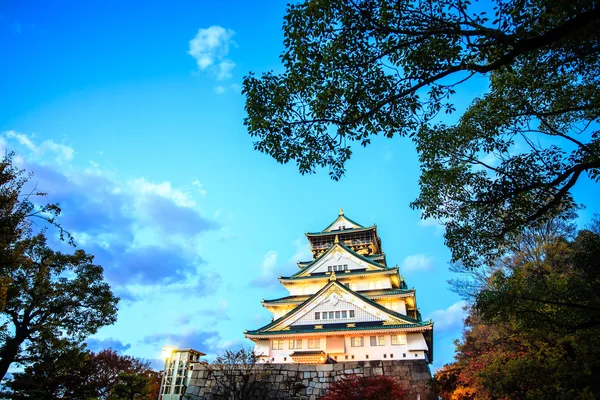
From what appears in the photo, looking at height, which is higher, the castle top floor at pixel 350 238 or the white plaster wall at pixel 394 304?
the castle top floor at pixel 350 238

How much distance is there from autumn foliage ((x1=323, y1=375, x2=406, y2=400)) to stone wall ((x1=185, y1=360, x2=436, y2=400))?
2.38m

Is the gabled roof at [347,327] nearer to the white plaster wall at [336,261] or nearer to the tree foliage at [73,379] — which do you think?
the white plaster wall at [336,261]

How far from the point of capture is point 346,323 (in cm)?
2216

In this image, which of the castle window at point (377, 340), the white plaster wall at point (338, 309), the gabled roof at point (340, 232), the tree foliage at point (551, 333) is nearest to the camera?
the tree foliage at point (551, 333)

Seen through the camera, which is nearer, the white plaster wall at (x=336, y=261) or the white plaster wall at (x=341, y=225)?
the white plaster wall at (x=336, y=261)

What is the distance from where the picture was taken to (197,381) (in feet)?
47.0

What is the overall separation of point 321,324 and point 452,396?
39.1 feet

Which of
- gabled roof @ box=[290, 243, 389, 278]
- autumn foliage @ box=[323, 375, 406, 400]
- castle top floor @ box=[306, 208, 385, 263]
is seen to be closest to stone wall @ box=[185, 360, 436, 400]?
autumn foliage @ box=[323, 375, 406, 400]

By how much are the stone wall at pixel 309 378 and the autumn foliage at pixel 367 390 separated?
7.82 ft

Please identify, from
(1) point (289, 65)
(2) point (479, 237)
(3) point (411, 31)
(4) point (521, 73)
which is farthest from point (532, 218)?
(1) point (289, 65)

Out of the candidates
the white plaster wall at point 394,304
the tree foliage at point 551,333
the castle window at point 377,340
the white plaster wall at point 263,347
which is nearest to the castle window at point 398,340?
the castle window at point 377,340

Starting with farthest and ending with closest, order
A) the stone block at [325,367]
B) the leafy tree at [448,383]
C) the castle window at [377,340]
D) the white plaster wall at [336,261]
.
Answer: the white plaster wall at [336,261] < the castle window at [377,340] < the stone block at [325,367] < the leafy tree at [448,383]

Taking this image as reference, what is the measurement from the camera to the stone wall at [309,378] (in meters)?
12.9

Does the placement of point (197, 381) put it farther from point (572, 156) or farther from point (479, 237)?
point (572, 156)
